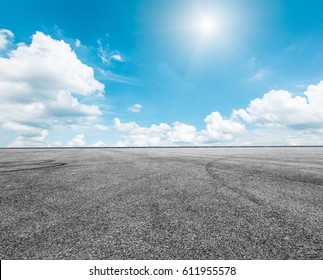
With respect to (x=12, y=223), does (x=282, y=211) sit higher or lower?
lower

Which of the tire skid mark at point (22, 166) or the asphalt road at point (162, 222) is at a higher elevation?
the tire skid mark at point (22, 166)

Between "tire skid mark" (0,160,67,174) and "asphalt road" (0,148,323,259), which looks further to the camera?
"tire skid mark" (0,160,67,174)

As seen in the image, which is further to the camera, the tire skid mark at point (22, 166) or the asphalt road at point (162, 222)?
the tire skid mark at point (22, 166)

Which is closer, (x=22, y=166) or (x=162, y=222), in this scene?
(x=162, y=222)

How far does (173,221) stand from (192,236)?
2.41 feet

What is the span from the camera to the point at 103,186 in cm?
748

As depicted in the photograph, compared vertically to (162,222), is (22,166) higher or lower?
higher

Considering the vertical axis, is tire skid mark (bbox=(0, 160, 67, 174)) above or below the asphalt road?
above

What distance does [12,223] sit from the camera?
161 inches

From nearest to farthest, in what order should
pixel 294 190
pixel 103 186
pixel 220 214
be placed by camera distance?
pixel 220 214
pixel 294 190
pixel 103 186
